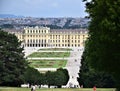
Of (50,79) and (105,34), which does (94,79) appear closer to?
(50,79)

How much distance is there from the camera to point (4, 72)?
31.6 m

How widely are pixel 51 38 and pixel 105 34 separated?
11938cm

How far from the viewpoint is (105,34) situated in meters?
13.5

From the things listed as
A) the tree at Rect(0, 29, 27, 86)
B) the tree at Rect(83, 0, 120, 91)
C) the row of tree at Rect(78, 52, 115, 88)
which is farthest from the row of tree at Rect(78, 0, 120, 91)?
the tree at Rect(0, 29, 27, 86)

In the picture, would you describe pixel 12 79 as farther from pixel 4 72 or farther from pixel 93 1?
pixel 93 1

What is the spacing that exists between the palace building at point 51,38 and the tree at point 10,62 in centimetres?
9562

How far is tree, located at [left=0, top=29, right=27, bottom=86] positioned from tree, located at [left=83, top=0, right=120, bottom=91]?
53.7 ft

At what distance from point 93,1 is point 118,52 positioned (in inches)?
69.5

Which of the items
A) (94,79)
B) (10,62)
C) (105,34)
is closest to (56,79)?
(94,79)

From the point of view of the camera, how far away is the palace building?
13012 centimetres

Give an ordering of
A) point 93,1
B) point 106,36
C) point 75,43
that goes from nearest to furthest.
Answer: point 106,36 < point 93,1 < point 75,43

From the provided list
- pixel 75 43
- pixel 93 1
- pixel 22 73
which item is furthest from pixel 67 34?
pixel 93 1

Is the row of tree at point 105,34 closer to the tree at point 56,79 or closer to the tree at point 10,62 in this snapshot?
the tree at point 10,62

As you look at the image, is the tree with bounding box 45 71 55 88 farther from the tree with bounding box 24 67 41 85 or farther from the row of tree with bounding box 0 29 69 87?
the row of tree with bounding box 0 29 69 87
